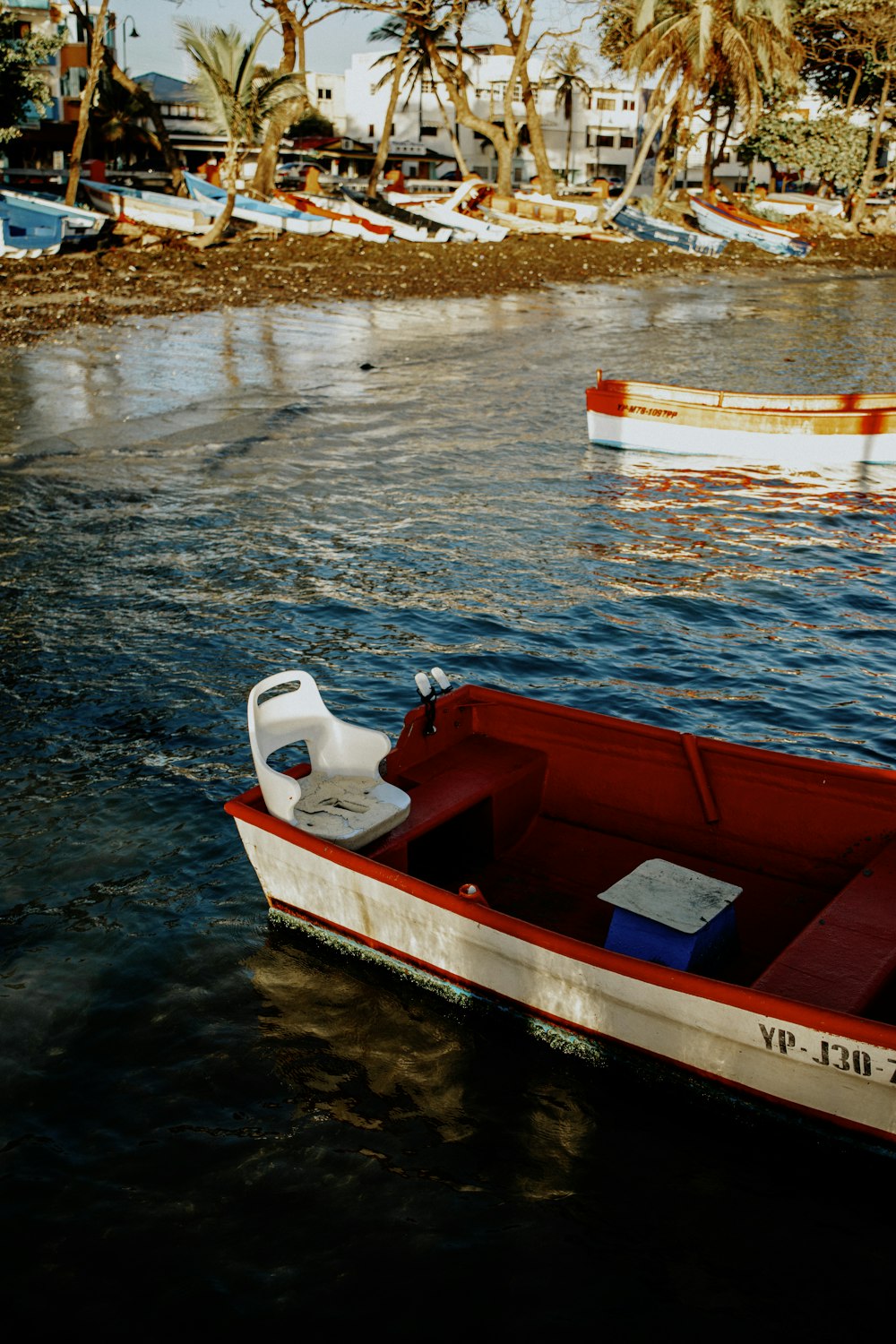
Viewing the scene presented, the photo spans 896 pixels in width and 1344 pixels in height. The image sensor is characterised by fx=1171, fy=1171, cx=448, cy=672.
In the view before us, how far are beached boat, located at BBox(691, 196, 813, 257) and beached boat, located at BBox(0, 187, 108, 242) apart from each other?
26.7 metres

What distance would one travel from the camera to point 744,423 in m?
19.5

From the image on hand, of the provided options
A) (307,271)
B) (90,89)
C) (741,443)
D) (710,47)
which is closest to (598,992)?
(741,443)

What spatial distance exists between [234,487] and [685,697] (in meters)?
9.21

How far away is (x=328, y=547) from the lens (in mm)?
15609

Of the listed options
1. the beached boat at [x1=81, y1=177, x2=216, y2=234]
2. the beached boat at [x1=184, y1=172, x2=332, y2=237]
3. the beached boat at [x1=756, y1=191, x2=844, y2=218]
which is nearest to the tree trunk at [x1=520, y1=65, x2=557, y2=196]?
the beached boat at [x1=756, y1=191, x2=844, y2=218]

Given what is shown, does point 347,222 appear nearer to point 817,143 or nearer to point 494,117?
point 817,143

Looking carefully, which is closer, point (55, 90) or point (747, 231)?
point (747, 231)

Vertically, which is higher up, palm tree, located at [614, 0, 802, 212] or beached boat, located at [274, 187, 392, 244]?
palm tree, located at [614, 0, 802, 212]

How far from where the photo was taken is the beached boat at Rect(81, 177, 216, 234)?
41906 millimetres

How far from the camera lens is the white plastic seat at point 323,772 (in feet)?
24.4

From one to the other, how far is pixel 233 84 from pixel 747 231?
955 inches

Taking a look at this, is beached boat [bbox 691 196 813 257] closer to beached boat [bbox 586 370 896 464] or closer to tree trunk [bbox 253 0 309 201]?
tree trunk [bbox 253 0 309 201]

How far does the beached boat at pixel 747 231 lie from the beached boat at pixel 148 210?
22.5 meters

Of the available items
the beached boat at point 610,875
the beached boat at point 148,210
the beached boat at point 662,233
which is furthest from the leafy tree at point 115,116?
the beached boat at point 610,875
